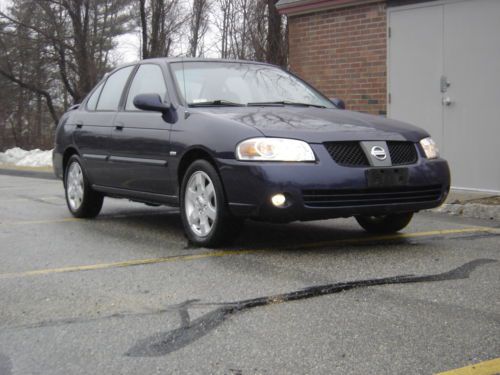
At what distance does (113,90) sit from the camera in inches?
309

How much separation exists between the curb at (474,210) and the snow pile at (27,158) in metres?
14.6

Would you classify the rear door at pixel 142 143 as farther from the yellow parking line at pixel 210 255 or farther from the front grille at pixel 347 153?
the front grille at pixel 347 153

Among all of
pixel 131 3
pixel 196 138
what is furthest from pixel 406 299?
pixel 131 3

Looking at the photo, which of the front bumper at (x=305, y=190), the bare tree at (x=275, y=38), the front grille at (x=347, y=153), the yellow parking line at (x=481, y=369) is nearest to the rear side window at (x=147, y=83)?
the front bumper at (x=305, y=190)

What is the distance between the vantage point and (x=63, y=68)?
1147 inches

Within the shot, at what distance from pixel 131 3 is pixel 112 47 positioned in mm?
1918

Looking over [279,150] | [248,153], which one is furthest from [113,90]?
[279,150]

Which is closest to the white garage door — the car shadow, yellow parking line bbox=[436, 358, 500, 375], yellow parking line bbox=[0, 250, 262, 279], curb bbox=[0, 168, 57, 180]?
the car shadow

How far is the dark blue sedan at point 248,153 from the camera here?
17.9 ft

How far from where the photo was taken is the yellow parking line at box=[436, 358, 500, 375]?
3100 millimetres

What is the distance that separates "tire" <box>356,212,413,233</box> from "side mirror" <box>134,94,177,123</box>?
1994mm

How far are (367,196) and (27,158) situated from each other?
18.9 meters

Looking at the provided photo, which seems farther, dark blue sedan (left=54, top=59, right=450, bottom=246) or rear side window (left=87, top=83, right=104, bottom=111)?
rear side window (left=87, top=83, right=104, bottom=111)

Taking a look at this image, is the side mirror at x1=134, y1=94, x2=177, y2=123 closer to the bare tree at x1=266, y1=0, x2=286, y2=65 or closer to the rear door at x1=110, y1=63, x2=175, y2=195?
the rear door at x1=110, y1=63, x2=175, y2=195
